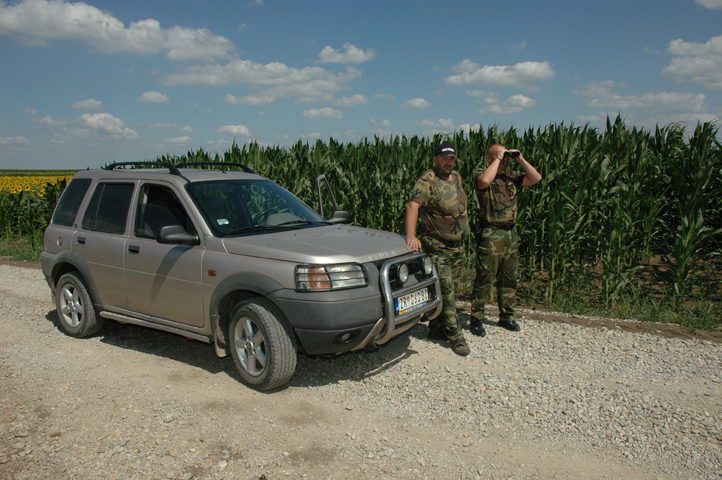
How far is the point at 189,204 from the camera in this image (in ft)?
15.5

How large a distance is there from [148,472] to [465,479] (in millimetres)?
2028

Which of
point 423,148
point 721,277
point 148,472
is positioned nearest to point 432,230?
point 148,472

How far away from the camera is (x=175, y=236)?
438cm

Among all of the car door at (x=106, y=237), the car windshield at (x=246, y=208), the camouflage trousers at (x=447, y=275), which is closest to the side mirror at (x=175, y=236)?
the car windshield at (x=246, y=208)

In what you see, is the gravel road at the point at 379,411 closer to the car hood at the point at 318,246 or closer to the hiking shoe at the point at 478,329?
the hiking shoe at the point at 478,329

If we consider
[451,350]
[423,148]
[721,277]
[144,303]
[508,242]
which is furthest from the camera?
[423,148]

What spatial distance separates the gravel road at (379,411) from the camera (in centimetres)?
324

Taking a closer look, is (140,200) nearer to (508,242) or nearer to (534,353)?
(508,242)

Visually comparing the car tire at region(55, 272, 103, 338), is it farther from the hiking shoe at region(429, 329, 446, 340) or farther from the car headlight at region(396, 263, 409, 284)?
the hiking shoe at region(429, 329, 446, 340)

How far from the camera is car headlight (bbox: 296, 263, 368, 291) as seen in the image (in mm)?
4004

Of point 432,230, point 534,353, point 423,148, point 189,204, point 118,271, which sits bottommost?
point 534,353

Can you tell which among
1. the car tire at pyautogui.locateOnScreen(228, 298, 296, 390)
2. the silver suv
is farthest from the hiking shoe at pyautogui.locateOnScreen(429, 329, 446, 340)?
the car tire at pyautogui.locateOnScreen(228, 298, 296, 390)

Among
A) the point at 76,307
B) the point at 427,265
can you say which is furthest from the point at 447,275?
the point at 76,307

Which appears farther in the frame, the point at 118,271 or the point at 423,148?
the point at 423,148
